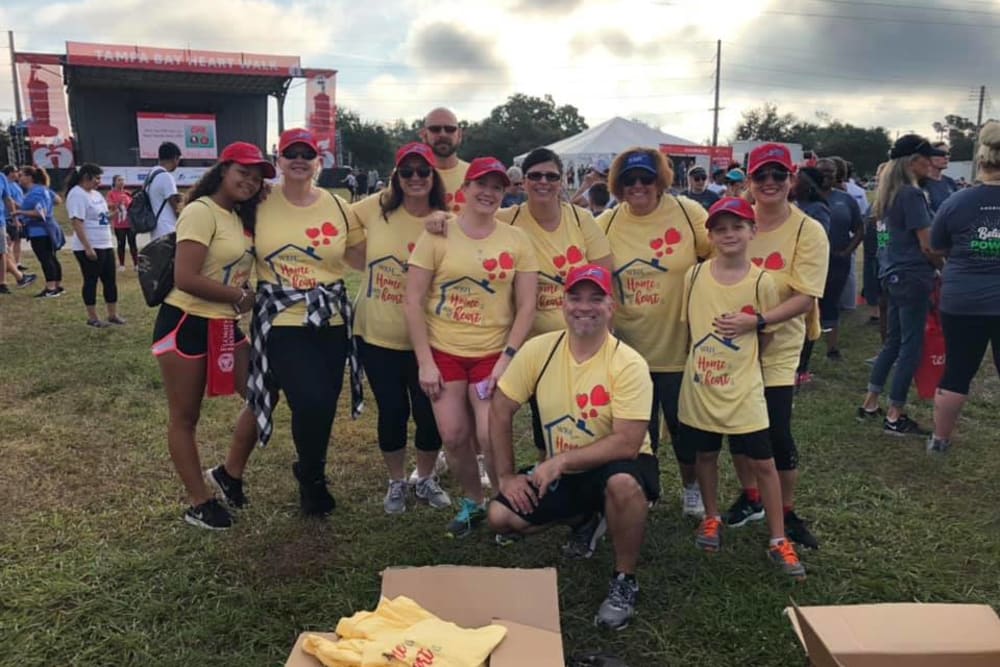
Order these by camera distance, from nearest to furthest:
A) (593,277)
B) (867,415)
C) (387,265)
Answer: (593,277)
(387,265)
(867,415)

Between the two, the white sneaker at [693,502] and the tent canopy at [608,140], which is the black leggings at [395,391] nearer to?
the white sneaker at [693,502]

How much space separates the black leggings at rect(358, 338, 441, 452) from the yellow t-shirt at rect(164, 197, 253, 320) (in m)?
0.71

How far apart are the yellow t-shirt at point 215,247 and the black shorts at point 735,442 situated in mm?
2214

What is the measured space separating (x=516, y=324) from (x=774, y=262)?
1200 millimetres

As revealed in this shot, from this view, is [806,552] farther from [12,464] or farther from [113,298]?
[113,298]

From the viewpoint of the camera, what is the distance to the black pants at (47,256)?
10375 millimetres

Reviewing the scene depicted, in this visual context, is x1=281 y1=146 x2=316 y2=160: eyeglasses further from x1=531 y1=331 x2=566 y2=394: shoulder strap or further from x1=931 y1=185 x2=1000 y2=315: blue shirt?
x1=931 y1=185 x2=1000 y2=315: blue shirt

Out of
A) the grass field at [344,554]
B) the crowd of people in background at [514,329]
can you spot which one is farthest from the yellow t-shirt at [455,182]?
the grass field at [344,554]

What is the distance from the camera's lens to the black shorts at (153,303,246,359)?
11.4 feet

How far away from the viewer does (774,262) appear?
11.1ft

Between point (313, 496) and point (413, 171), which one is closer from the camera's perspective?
point (413, 171)

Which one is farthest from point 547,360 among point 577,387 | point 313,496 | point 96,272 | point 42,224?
point 42,224

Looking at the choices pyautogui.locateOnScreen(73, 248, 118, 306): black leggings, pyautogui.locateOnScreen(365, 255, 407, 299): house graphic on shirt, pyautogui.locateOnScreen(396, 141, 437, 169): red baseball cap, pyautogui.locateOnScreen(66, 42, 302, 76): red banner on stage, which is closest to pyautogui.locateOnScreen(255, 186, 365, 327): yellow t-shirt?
pyautogui.locateOnScreen(365, 255, 407, 299): house graphic on shirt

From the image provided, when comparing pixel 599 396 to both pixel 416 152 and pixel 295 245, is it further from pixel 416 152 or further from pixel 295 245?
pixel 295 245
